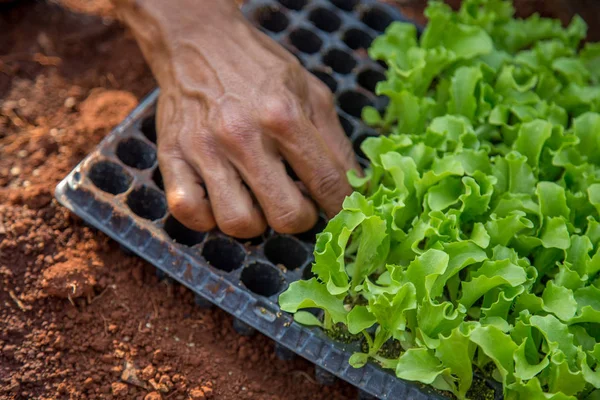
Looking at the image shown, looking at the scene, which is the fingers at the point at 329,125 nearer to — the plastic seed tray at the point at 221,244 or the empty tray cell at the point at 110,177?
the plastic seed tray at the point at 221,244

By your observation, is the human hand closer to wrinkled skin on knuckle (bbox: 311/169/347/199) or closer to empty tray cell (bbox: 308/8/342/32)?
wrinkled skin on knuckle (bbox: 311/169/347/199)

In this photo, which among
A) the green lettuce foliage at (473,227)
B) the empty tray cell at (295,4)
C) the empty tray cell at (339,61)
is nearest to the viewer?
the green lettuce foliage at (473,227)

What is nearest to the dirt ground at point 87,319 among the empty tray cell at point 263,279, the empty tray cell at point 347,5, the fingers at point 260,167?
the empty tray cell at point 263,279

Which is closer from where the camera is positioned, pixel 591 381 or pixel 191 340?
pixel 591 381

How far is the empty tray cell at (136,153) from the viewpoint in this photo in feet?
6.27

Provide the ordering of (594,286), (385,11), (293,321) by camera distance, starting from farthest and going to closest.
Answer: (385,11) < (293,321) < (594,286)

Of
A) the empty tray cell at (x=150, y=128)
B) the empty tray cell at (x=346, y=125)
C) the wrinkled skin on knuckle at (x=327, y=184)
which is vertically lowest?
the empty tray cell at (x=150, y=128)

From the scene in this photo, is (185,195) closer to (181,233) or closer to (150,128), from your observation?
(181,233)

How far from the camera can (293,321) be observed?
1.62 m

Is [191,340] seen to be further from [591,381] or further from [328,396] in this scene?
[591,381]

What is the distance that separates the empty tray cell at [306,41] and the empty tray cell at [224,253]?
0.78 meters

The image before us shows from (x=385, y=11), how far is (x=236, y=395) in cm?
135

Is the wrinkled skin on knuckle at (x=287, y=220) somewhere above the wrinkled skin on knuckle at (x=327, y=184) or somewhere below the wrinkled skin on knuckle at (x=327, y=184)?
below

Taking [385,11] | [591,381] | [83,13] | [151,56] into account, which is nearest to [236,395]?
[591,381]
